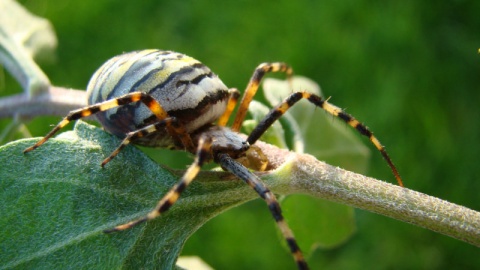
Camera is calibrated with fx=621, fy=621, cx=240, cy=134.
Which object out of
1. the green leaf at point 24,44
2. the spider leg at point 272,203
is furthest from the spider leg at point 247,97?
the green leaf at point 24,44

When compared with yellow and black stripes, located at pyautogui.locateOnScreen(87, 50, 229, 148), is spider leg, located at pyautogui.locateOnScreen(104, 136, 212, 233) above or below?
below

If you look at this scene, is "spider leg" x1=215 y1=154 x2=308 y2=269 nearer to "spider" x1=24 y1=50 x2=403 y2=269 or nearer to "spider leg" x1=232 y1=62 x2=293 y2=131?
"spider" x1=24 y1=50 x2=403 y2=269

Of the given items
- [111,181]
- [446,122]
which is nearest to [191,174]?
[111,181]

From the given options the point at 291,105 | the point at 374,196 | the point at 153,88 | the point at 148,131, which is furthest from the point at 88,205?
the point at 291,105

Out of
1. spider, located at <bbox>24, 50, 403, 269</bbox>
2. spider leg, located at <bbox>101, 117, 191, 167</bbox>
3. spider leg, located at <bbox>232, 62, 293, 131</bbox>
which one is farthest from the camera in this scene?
spider leg, located at <bbox>232, 62, 293, 131</bbox>

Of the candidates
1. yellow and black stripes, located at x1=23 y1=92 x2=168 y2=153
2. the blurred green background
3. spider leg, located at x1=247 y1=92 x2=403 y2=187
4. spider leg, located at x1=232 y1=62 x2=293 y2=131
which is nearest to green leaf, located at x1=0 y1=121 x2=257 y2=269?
yellow and black stripes, located at x1=23 y1=92 x2=168 y2=153

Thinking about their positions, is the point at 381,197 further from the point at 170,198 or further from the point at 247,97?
the point at 247,97

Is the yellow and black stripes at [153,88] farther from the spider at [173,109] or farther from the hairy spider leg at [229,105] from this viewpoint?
the hairy spider leg at [229,105]
